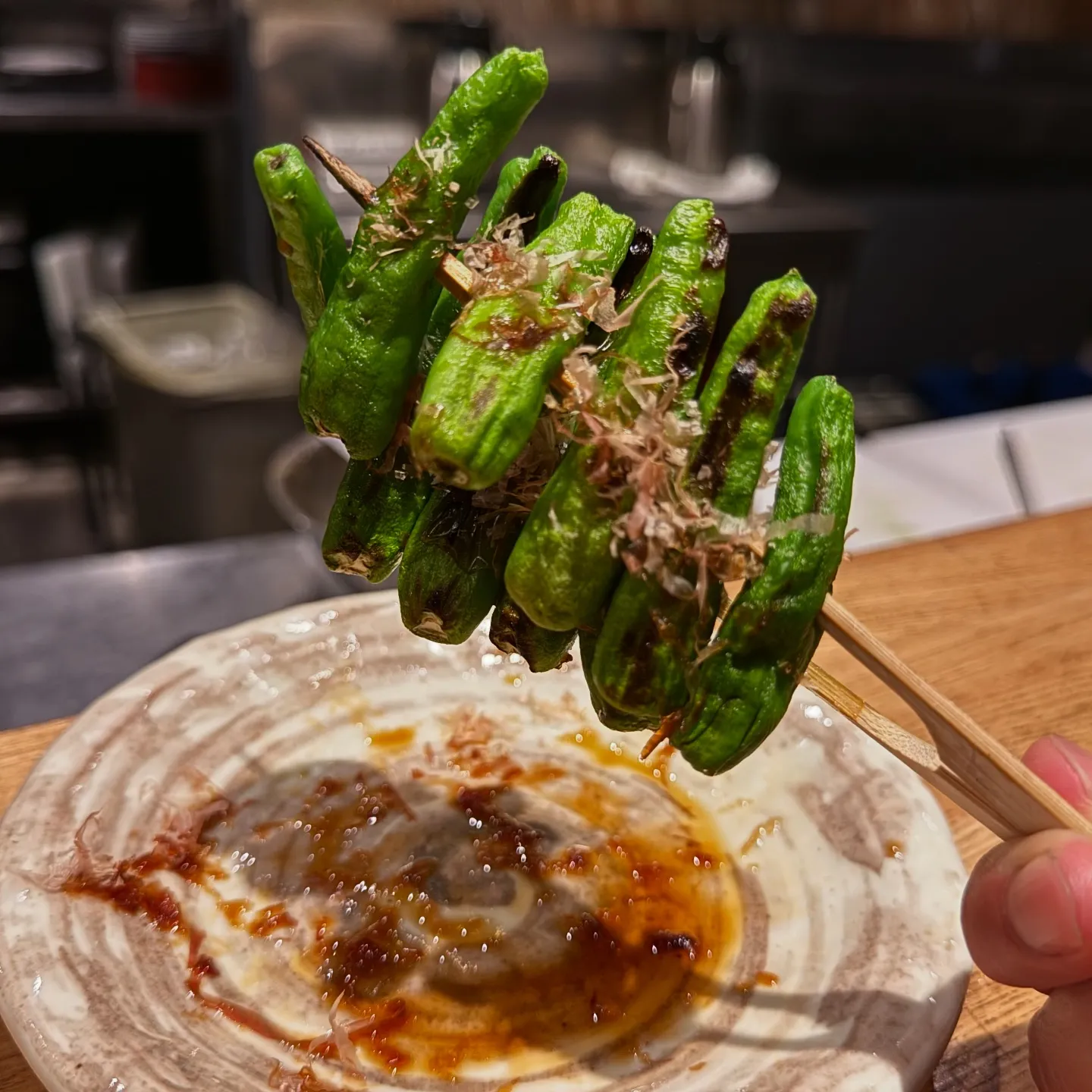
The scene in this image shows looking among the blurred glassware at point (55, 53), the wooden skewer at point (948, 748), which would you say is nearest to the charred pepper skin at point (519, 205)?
the wooden skewer at point (948, 748)

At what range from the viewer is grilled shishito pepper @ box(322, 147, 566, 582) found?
98 centimetres

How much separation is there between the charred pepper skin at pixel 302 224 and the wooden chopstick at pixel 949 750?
0.55 m

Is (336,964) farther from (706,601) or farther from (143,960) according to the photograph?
(706,601)

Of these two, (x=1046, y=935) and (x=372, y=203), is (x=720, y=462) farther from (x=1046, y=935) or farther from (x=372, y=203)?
(x=1046, y=935)

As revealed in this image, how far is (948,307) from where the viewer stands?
6273 mm

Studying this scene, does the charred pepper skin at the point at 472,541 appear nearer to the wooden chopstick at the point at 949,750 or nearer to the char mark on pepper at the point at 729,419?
the char mark on pepper at the point at 729,419

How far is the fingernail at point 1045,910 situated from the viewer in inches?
36.1

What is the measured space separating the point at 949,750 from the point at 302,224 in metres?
0.76

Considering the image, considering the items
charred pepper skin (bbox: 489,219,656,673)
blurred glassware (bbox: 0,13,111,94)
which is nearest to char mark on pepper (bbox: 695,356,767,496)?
charred pepper skin (bbox: 489,219,656,673)

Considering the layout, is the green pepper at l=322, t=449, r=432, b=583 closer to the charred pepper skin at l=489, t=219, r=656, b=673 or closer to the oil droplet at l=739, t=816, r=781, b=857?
the charred pepper skin at l=489, t=219, r=656, b=673

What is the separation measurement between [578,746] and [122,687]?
0.62 m

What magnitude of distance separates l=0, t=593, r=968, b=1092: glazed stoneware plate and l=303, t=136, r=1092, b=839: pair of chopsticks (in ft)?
0.67

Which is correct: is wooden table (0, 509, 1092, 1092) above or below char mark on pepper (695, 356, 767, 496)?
below

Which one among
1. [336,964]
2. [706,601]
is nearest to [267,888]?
[336,964]
